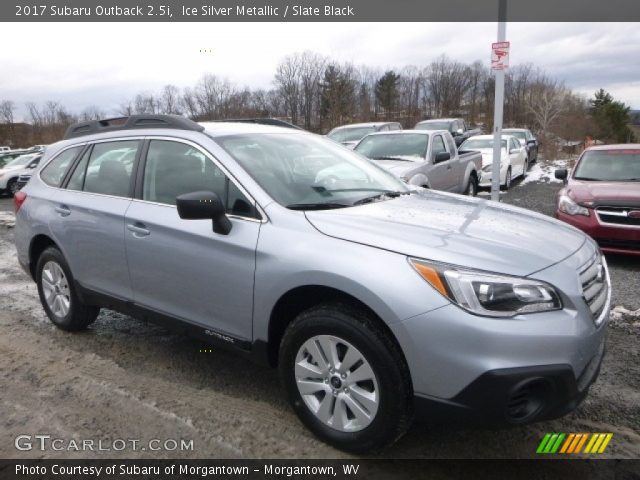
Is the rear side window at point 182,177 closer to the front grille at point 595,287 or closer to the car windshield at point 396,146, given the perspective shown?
the front grille at point 595,287

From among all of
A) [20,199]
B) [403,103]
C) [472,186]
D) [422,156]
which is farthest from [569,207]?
[403,103]

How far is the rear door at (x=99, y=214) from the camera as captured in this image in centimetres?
374

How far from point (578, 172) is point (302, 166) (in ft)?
19.2

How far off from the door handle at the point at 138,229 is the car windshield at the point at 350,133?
12118 mm

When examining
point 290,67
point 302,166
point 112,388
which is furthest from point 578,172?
point 290,67

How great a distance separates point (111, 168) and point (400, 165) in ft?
17.6

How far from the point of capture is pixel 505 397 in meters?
2.21

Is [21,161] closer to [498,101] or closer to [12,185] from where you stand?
[12,185]

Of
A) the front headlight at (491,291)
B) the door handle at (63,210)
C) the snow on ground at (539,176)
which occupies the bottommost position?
the snow on ground at (539,176)

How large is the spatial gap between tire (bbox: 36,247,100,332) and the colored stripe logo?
372 cm

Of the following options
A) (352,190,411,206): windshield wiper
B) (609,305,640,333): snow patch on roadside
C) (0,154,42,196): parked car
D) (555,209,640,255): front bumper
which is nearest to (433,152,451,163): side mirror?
(555,209,640,255): front bumper

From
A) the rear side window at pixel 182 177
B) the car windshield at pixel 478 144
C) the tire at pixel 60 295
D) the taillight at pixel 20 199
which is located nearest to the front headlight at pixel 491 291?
the rear side window at pixel 182 177

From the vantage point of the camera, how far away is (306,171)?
3.41m
